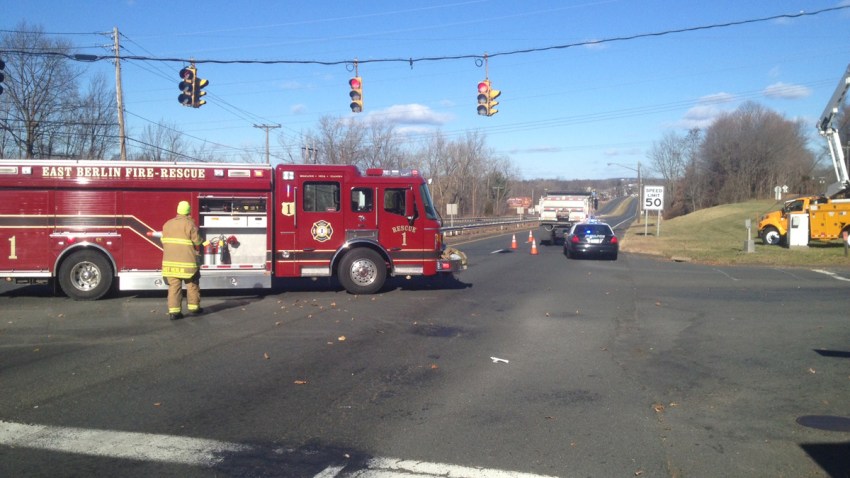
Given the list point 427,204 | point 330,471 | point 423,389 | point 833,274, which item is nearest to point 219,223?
point 427,204

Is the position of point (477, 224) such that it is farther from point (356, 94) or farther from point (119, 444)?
point (119, 444)

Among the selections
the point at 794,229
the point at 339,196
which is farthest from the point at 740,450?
the point at 794,229

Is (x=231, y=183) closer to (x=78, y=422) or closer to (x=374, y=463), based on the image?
(x=78, y=422)

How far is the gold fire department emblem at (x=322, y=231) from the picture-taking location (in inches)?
568

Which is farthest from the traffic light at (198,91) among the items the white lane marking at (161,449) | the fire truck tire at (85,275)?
the white lane marking at (161,449)

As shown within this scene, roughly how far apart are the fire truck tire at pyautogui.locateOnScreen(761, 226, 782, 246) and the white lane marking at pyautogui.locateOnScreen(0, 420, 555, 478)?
34.0 meters

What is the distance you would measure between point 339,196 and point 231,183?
2198 millimetres

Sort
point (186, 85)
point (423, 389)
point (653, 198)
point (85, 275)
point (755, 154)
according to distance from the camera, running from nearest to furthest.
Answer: point (423, 389)
point (85, 275)
point (186, 85)
point (653, 198)
point (755, 154)

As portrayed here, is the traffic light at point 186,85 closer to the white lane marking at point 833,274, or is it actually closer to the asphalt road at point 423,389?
the asphalt road at point 423,389

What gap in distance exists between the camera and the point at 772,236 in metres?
34.6

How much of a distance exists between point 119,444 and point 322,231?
30.1ft

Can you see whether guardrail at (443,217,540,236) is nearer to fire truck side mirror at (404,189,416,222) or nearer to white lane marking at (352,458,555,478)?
fire truck side mirror at (404,189,416,222)

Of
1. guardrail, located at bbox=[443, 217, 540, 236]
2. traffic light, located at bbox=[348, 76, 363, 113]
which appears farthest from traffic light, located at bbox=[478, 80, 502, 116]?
guardrail, located at bbox=[443, 217, 540, 236]

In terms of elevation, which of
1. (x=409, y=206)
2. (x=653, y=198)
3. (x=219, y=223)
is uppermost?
(x=653, y=198)
